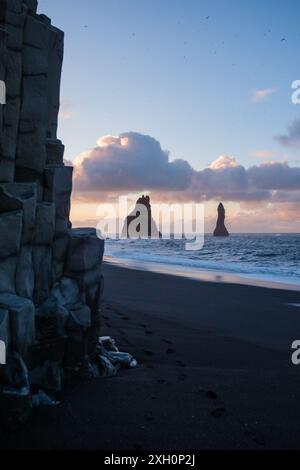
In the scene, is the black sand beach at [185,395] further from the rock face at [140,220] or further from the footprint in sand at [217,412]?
the rock face at [140,220]

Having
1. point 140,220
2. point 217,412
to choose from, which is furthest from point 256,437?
point 140,220

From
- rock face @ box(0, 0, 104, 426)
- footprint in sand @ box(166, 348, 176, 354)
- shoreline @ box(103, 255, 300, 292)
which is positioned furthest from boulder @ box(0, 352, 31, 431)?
shoreline @ box(103, 255, 300, 292)

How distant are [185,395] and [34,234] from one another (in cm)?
312

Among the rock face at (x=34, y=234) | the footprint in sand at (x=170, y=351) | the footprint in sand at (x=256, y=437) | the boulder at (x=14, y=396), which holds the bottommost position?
the footprint in sand at (x=170, y=351)

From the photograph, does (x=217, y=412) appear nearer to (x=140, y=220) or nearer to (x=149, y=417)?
(x=149, y=417)

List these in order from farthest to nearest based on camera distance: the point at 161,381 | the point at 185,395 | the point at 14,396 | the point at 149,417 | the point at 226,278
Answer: the point at 226,278 < the point at 161,381 < the point at 185,395 < the point at 149,417 < the point at 14,396

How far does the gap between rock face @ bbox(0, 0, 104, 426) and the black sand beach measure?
883 millimetres

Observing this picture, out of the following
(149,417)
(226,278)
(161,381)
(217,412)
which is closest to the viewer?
(149,417)

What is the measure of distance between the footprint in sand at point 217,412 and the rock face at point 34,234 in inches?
82.8

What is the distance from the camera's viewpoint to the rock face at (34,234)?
525 cm

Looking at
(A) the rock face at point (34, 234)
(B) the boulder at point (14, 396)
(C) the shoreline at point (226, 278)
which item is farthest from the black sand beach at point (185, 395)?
(C) the shoreline at point (226, 278)

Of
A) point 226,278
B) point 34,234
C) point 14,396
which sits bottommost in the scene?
point 226,278

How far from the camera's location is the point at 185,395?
567 cm
